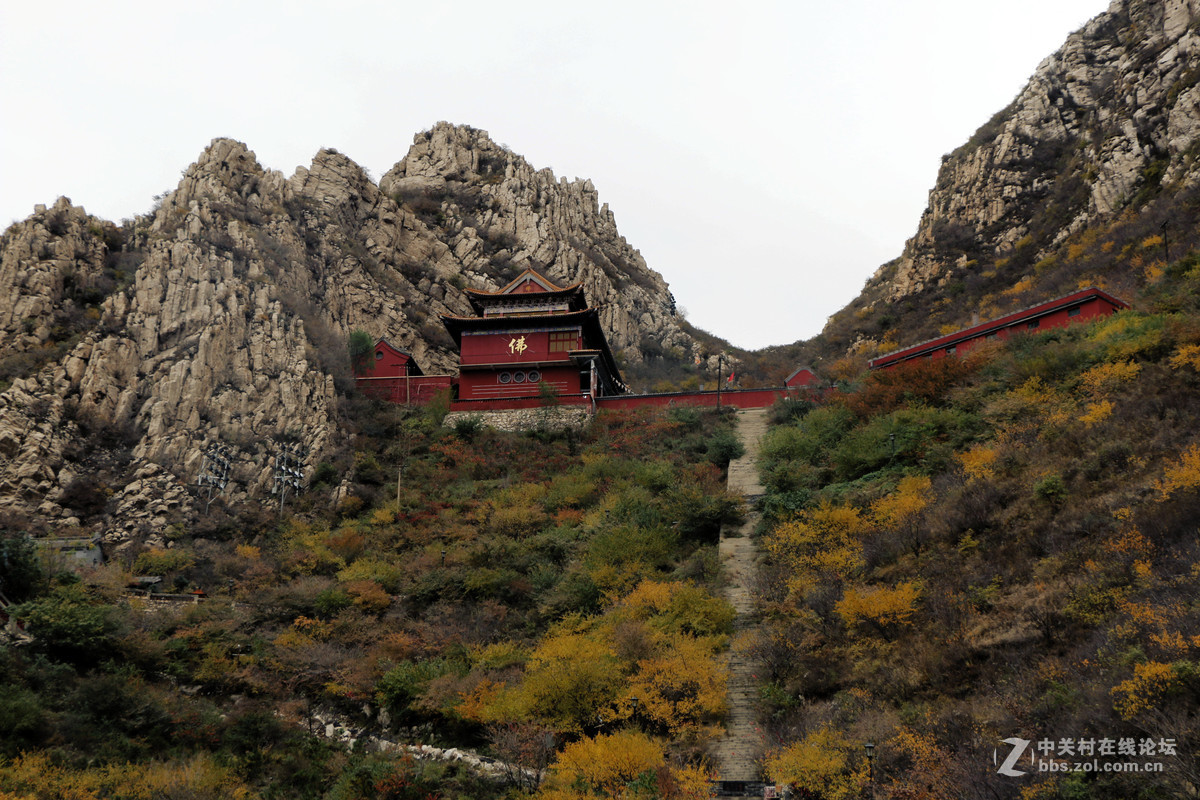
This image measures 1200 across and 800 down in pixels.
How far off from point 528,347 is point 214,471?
66.6 feet

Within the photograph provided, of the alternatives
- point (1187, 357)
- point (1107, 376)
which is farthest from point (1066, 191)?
point (1187, 357)

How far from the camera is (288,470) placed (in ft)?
115

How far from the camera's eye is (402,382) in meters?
47.5

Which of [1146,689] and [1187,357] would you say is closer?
[1146,689]

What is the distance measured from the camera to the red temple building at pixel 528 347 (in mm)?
46281

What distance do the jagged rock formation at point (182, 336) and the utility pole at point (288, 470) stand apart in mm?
388

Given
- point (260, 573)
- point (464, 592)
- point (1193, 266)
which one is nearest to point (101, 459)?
point (260, 573)

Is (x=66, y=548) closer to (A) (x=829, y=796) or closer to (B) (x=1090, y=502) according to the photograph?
(A) (x=829, y=796)

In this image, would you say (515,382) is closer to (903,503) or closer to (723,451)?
(723,451)

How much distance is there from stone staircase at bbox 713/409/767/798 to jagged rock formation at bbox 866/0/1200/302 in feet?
128

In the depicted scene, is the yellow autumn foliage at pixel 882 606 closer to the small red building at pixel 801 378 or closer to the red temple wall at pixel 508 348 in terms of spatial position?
the small red building at pixel 801 378

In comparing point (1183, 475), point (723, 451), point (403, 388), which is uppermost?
point (403, 388)

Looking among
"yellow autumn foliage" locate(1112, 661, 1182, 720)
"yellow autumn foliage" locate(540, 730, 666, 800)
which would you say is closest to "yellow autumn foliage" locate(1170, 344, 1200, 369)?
"yellow autumn foliage" locate(1112, 661, 1182, 720)

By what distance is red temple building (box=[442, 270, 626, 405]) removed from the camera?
4628 cm
